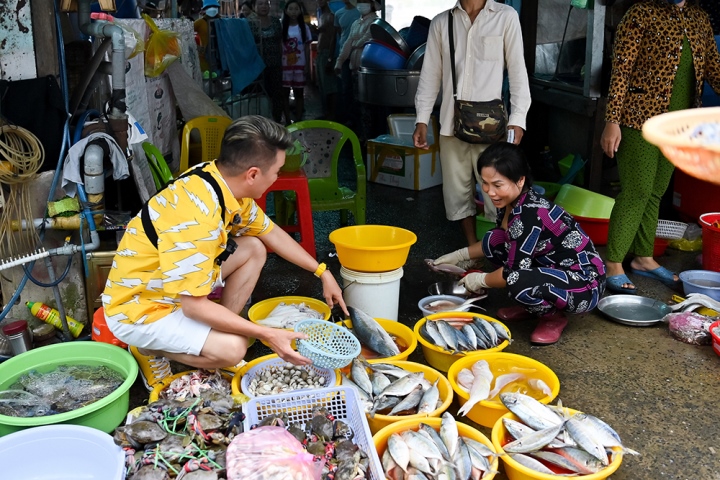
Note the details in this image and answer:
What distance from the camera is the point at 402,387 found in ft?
10.4

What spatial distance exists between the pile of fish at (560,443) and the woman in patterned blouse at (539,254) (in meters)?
1.06

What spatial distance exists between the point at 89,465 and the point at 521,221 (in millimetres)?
2651

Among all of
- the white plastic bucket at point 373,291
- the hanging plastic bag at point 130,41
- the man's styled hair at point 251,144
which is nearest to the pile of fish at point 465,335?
the white plastic bucket at point 373,291

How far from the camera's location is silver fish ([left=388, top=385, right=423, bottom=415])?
307 cm

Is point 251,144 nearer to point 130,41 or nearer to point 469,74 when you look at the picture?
point 130,41

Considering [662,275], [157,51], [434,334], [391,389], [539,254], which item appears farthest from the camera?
[157,51]

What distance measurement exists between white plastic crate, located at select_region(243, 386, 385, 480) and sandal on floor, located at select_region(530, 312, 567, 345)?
A: 5.07 feet

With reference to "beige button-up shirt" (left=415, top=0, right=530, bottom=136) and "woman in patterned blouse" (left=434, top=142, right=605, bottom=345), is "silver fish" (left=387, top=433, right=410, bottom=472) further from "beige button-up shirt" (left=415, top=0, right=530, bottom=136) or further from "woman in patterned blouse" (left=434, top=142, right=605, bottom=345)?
"beige button-up shirt" (left=415, top=0, right=530, bottom=136)

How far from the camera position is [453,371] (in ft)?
11.3

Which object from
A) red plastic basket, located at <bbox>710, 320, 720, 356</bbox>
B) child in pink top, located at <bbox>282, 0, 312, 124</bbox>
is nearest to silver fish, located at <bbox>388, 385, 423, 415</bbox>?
red plastic basket, located at <bbox>710, 320, 720, 356</bbox>

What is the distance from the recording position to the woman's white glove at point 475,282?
14.0 ft

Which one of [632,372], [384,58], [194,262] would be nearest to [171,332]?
[194,262]

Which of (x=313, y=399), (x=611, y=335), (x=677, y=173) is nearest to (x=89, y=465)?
(x=313, y=399)

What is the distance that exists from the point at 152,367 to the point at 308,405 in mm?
952
